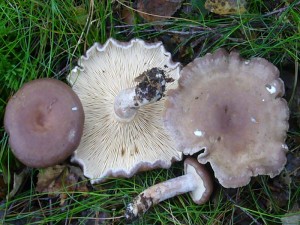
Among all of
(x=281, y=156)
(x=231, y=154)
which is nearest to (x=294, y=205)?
(x=281, y=156)

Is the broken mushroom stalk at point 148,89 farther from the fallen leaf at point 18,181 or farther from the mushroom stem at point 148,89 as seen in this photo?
the fallen leaf at point 18,181

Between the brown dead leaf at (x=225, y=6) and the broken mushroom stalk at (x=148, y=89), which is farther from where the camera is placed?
the brown dead leaf at (x=225, y=6)

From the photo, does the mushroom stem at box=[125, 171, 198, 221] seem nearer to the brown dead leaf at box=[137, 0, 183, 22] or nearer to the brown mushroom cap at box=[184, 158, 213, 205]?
the brown mushroom cap at box=[184, 158, 213, 205]

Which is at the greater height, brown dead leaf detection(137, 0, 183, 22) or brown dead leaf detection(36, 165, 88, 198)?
brown dead leaf detection(137, 0, 183, 22)

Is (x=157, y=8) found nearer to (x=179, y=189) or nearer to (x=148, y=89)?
(x=148, y=89)

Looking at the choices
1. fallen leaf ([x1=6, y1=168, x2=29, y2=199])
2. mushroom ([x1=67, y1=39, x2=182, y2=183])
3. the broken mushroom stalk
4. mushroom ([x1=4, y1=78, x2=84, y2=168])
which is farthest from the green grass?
the broken mushroom stalk

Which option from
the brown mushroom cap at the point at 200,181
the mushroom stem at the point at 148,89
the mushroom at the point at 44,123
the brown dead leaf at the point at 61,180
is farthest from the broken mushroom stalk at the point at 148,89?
the brown dead leaf at the point at 61,180

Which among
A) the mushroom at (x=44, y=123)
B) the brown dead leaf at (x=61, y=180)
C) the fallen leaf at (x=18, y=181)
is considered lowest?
the brown dead leaf at (x=61, y=180)

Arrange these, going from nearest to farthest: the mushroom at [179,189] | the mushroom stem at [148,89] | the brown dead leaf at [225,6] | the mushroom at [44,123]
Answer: the mushroom stem at [148,89], the mushroom at [44,123], the mushroom at [179,189], the brown dead leaf at [225,6]
